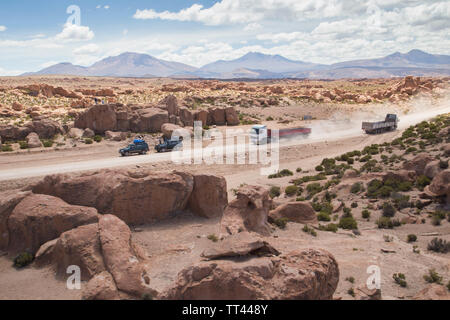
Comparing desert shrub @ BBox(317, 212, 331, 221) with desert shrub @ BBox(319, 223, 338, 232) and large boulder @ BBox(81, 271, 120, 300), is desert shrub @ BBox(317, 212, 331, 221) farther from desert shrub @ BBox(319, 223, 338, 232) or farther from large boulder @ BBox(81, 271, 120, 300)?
large boulder @ BBox(81, 271, 120, 300)

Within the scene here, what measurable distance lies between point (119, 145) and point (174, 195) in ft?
76.2

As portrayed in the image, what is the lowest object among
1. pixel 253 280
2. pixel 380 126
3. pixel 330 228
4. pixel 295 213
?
pixel 330 228

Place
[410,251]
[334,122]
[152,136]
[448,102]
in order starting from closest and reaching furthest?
[410,251], [152,136], [334,122], [448,102]

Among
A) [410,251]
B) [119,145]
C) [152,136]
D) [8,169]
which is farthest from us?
[152,136]

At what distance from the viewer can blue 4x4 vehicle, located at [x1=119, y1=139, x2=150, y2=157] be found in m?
34.0

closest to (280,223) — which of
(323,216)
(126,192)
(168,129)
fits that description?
(323,216)

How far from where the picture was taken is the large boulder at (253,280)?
26.9 ft

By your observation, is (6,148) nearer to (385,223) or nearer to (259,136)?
(259,136)

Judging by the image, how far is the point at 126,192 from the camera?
1545cm

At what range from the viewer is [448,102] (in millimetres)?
80375

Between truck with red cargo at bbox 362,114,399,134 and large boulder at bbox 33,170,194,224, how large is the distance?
Result: 126 feet

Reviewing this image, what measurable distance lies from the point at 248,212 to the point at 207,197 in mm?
2546
